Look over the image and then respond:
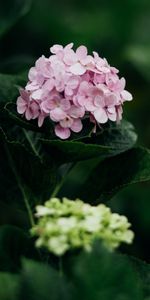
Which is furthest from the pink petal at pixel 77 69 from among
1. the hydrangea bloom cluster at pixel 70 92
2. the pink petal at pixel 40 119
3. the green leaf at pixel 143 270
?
the green leaf at pixel 143 270

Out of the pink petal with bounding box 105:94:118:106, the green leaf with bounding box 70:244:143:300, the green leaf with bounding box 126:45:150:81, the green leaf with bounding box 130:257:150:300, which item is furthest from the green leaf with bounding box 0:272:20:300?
the green leaf with bounding box 126:45:150:81

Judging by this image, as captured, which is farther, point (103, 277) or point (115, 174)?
point (115, 174)

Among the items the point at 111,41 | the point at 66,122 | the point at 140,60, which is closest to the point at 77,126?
the point at 66,122

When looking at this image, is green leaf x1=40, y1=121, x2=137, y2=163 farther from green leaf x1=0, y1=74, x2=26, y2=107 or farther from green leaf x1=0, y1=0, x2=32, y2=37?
green leaf x1=0, y1=0, x2=32, y2=37

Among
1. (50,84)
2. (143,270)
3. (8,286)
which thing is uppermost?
(50,84)

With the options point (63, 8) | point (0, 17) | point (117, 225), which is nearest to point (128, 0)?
point (63, 8)

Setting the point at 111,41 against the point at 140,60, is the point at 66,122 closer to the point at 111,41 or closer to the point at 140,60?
the point at 140,60

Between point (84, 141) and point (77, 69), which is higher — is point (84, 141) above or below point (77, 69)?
below
